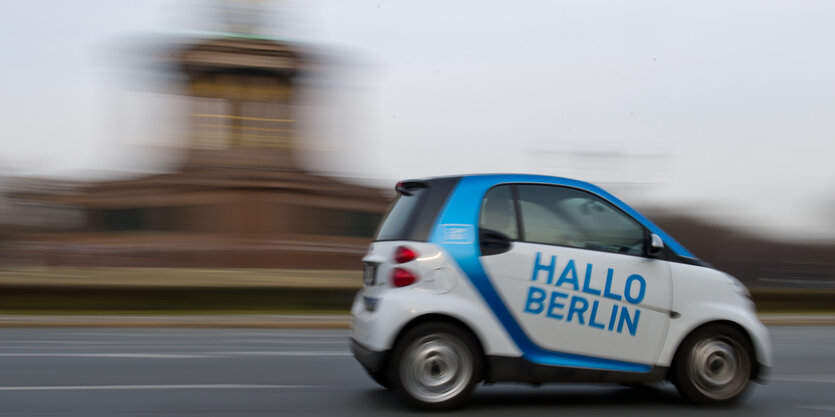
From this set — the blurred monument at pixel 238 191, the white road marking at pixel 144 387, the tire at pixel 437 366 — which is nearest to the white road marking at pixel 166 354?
the white road marking at pixel 144 387

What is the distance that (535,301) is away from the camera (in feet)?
19.6

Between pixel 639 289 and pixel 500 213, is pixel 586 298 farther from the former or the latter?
pixel 500 213

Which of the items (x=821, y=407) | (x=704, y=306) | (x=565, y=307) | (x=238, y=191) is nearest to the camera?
(x=565, y=307)

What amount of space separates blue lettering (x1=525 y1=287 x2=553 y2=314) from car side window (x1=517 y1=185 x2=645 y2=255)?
332 mm

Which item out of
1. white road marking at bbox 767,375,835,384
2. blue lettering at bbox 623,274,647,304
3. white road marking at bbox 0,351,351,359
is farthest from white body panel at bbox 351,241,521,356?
white road marking at bbox 0,351,351,359

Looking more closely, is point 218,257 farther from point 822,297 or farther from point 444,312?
point 444,312

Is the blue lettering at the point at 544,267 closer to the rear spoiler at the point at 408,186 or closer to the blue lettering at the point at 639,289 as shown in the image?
the blue lettering at the point at 639,289

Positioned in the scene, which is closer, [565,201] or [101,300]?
[565,201]

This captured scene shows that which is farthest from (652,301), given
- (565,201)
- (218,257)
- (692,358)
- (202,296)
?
(218,257)

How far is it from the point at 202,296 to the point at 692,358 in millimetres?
18415

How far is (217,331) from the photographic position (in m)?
14.9

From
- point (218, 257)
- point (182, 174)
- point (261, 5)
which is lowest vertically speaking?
point (218, 257)

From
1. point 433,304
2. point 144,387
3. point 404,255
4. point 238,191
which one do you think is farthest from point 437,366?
point 238,191

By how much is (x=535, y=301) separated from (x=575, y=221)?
0.63 m
